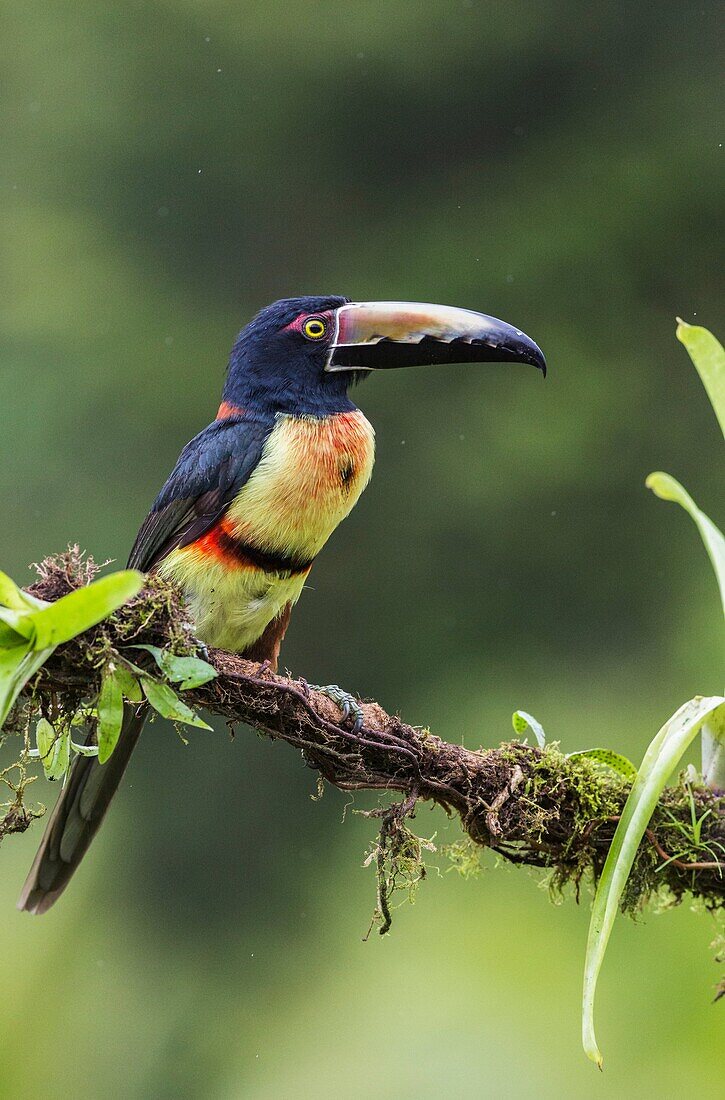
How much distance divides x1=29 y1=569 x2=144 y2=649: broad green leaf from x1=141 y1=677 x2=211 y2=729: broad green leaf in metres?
0.11

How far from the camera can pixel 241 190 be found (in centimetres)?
473

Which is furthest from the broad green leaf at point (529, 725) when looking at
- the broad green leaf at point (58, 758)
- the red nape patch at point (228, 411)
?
the red nape patch at point (228, 411)

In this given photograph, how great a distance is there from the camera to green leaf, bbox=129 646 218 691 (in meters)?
1.29

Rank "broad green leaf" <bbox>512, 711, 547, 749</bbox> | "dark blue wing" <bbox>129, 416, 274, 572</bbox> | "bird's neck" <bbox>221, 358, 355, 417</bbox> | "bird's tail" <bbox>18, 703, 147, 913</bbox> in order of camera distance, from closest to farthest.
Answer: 1. "broad green leaf" <bbox>512, 711, 547, 749</bbox>
2. "bird's tail" <bbox>18, 703, 147, 913</bbox>
3. "dark blue wing" <bbox>129, 416, 274, 572</bbox>
4. "bird's neck" <bbox>221, 358, 355, 417</bbox>

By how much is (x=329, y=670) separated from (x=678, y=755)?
296cm

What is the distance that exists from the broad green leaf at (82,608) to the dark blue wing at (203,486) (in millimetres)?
744

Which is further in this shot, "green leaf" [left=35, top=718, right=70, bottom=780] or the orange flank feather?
the orange flank feather

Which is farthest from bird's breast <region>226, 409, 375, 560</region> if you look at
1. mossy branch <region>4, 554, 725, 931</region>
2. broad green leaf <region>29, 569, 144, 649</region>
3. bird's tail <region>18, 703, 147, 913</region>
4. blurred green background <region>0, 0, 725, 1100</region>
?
blurred green background <region>0, 0, 725, 1100</region>

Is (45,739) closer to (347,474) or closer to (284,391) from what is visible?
(347,474)

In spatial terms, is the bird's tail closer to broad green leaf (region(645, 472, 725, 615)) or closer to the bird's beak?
the bird's beak

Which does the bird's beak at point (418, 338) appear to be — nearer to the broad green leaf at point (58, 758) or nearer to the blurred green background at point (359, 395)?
the broad green leaf at point (58, 758)

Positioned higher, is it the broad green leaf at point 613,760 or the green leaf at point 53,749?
the broad green leaf at point 613,760

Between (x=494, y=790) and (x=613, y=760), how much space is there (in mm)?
148

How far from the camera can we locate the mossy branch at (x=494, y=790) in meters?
1.45
